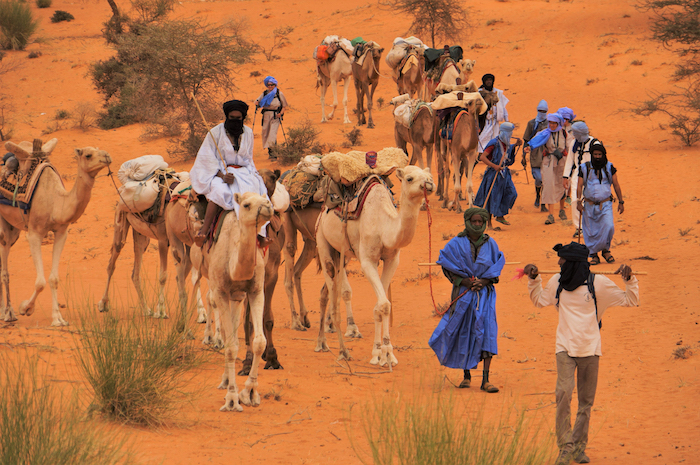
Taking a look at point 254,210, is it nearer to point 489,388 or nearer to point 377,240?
point 377,240

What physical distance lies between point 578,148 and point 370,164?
5381 millimetres

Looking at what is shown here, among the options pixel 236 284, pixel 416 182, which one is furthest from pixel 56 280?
pixel 416 182

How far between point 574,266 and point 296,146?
15.3m

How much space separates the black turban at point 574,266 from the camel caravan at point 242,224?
201 cm

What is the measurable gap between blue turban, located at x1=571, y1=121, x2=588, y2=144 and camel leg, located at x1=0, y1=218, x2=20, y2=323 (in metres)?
9.16

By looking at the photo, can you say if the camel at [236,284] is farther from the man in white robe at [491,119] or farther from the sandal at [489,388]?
the man in white robe at [491,119]

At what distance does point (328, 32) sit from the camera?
39375 millimetres

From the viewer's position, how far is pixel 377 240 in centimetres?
891

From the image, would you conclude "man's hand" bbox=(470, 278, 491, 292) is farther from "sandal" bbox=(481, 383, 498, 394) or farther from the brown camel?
the brown camel

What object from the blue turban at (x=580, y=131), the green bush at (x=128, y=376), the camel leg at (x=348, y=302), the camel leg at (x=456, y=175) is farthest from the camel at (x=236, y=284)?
the camel leg at (x=456, y=175)

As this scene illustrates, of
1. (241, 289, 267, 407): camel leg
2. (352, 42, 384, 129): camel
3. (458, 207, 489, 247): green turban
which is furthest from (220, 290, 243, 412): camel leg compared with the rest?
(352, 42, 384, 129): camel

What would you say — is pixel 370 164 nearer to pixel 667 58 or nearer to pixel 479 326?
pixel 479 326

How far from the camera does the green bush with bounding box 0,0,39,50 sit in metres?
40.5

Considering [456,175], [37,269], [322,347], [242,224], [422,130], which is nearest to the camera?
[242,224]
